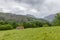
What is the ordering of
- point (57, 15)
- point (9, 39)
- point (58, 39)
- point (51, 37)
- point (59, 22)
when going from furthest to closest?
point (57, 15) → point (59, 22) → point (9, 39) → point (51, 37) → point (58, 39)

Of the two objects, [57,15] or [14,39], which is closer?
[14,39]

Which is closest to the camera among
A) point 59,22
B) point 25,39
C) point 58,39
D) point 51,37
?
point 58,39

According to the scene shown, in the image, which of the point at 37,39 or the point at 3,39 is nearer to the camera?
the point at 37,39

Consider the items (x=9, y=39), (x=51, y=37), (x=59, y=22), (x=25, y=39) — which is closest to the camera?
(x=51, y=37)

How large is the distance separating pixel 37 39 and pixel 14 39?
3197 mm

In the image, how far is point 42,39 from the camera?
1375 cm

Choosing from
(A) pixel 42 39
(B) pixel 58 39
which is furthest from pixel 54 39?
(A) pixel 42 39

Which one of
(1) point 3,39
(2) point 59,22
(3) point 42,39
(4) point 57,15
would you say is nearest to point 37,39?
(3) point 42,39

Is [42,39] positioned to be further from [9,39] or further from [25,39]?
[9,39]

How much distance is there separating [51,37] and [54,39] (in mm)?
767

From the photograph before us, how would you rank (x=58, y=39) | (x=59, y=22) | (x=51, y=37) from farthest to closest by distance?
(x=59, y=22)
(x=51, y=37)
(x=58, y=39)

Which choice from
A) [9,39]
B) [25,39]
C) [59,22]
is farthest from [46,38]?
[59,22]

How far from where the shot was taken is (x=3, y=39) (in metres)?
16.9

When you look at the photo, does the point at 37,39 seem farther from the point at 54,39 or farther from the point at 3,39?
the point at 3,39
